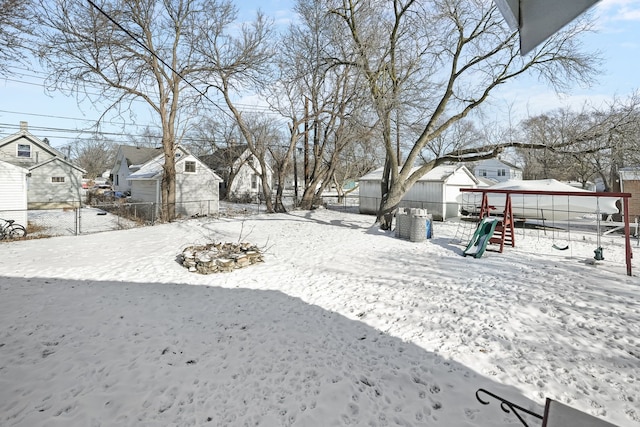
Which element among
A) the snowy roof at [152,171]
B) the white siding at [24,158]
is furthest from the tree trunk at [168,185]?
the white siding at [24,158]

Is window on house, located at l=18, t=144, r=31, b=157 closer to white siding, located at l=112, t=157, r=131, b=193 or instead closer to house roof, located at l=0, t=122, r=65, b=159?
house roof, located at l=0, t=122, r=65, b=159

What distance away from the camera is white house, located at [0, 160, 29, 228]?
13.2 meters

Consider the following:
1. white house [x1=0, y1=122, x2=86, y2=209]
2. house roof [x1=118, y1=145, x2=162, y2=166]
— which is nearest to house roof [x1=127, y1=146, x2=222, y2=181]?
white house [x1=0, y1=122, x2=86, y2=209]

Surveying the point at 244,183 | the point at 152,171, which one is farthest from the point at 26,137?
the point at 244,183

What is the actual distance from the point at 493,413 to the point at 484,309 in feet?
9.12

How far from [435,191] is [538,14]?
18.8 m

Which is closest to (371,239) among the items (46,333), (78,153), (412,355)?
(412,355)

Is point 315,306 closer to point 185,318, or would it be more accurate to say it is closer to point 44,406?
point 185,318

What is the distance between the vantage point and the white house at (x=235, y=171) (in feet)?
106

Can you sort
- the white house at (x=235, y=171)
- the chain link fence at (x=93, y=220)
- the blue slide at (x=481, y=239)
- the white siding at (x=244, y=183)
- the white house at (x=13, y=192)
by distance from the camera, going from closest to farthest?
the blue slide at (x=481, y=239)
the chain link fence at (x=93, y=220)
the white house at (x=13, y=192)
the white house at (x=235, y=171)
the white siding at (x=244, y=183)

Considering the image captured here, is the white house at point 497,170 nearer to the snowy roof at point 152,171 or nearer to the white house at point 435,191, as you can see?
the white house at point 435,191

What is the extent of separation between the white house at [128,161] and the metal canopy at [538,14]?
113 ft

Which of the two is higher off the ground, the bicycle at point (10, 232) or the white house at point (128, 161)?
the white house at point (128, 161)

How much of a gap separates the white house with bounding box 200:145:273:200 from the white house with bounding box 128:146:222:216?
755cm
